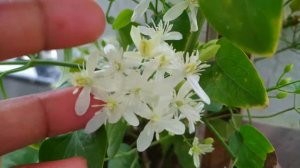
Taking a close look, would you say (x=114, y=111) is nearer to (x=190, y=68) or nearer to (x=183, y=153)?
(x=190, y=68)

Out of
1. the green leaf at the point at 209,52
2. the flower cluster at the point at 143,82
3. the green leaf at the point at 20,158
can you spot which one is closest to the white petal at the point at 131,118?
the flower cluster at the point at 143,82

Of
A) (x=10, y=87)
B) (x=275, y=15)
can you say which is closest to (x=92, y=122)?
(x=275, y=15)

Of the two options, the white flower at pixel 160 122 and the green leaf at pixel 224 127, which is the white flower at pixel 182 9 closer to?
the white flower at pixel 160 122

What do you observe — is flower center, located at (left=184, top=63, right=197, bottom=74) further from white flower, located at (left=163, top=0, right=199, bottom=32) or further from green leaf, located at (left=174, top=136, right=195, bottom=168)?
green leaf, located at (left=174, top=136, right=195, bottom=168)

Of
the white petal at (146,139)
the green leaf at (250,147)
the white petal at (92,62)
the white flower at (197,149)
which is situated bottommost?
the green leaf at (250,147)

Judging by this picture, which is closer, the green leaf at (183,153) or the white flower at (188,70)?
the white flower at (188,70)

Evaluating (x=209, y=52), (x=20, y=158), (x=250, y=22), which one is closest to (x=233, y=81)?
(x=209, y=52)

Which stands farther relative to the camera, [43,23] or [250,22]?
[43,23]
